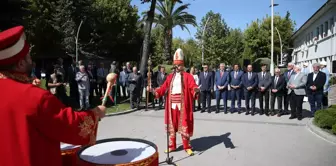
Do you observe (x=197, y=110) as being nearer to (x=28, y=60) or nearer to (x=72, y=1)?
(x=28, y=60)

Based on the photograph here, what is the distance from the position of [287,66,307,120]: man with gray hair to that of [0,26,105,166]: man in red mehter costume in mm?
9418

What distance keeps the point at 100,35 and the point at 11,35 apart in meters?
36.1

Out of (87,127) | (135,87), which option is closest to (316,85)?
(135,87)

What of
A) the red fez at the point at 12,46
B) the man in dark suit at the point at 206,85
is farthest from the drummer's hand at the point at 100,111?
the man in dark suit at the point at 206,85

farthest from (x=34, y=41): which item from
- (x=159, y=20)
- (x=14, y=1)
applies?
(x=14, y=1)

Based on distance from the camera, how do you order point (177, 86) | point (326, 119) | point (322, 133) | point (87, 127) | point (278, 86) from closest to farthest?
point (87, 127) < point (177, 86) < point (322, 133) < point (326, 119) < point (278, 86)

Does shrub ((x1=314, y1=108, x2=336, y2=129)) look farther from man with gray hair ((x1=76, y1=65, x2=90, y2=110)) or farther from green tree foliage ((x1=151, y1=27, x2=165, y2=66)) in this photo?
green tree foliage ((x1=151, y1=27, x2=165, y2=66))

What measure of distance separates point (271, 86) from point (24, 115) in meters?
10.4

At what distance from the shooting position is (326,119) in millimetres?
7949

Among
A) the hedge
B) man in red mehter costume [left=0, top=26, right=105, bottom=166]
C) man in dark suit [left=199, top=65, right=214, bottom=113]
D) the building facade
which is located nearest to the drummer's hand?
man in red mehter costume [left=0, top=26, right=105, bottom=166]

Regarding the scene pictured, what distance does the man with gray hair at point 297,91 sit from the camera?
9961mm

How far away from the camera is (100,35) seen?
121ft

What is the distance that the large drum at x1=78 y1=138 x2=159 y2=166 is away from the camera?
2.62 metres

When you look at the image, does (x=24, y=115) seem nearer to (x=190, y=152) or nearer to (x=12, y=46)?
(x=12, y=46)
